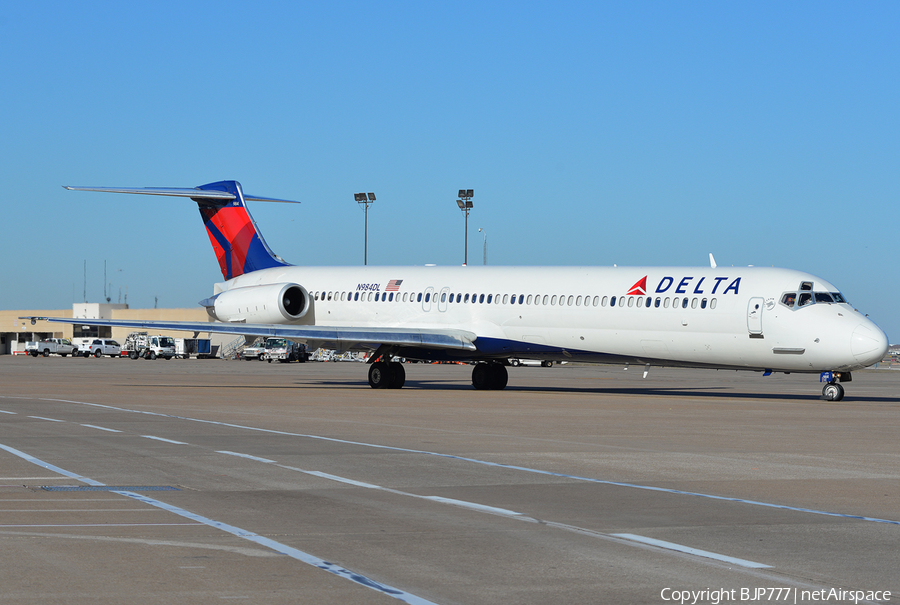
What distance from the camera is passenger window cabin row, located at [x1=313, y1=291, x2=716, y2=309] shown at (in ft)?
92.7

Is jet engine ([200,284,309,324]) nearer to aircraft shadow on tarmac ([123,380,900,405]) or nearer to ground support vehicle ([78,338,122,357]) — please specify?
aircraft shadow on tarmac ([123,380,900,405])

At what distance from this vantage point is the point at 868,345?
25797 mm

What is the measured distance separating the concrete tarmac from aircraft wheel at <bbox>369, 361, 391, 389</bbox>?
12.9m

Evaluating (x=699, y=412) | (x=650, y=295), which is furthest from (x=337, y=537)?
(x=650, y=295)

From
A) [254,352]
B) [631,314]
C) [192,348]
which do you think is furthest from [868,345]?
[192,348]

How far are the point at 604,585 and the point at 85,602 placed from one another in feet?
10.1

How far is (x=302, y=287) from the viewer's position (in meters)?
→ 36.8

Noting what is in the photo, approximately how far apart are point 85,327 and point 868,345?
4205 inches

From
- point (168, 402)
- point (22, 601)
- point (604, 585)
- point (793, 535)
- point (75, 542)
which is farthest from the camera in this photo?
point (168, 402)

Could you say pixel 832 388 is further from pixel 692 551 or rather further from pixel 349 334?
pixel 692 551

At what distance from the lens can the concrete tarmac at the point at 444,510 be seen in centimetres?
669

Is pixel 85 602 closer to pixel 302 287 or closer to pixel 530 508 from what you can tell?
pixel 530 508

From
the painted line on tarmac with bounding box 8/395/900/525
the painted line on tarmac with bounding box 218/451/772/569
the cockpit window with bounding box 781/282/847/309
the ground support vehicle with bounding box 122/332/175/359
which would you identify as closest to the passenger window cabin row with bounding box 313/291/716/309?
the cockpit window with bounding box 781/282/847/309

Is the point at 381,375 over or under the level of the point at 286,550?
over
